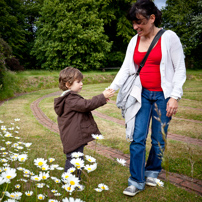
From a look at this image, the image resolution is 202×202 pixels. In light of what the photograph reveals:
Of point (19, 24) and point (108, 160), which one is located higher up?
point (19, 24)

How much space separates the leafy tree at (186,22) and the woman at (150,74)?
102ft

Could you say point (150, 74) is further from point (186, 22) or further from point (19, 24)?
point (186, 22)

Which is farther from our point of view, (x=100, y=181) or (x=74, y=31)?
(x=74, y=31)

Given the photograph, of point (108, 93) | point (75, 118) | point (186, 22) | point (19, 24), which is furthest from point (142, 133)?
point (186, 22)

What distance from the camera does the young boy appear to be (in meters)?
2.72

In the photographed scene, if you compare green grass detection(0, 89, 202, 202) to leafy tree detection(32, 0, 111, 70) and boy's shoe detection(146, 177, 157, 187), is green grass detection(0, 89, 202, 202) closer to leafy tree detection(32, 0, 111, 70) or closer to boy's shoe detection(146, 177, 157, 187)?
boy's shoe detection(146, 177, 157, 187)

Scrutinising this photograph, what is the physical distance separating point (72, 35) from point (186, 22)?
19266 mm

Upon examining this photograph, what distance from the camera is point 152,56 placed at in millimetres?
2580

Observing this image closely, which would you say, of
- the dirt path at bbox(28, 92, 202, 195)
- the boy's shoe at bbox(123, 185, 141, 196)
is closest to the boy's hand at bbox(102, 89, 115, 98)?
the dirt path at bbox(28, 92, 202, 195)

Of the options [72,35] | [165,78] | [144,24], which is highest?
[72,35]

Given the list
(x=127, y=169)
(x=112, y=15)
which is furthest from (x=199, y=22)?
(x=127, y=169)

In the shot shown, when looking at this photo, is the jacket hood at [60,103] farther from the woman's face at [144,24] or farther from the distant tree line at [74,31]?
the distant tree line at [74,31]

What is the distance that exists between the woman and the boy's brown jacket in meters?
0.44

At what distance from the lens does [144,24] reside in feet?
8.30
